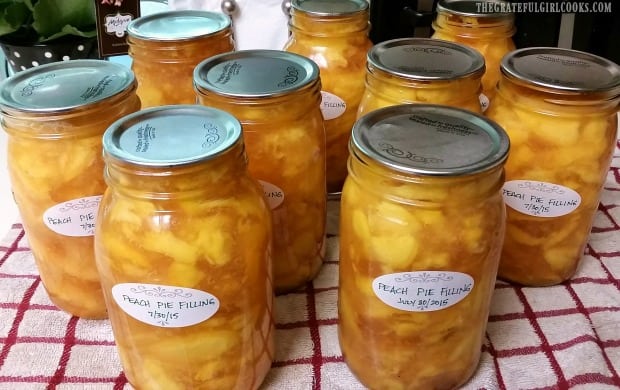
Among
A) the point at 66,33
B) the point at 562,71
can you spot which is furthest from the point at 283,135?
the point at 66,33

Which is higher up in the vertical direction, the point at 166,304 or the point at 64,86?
the point at 64,86

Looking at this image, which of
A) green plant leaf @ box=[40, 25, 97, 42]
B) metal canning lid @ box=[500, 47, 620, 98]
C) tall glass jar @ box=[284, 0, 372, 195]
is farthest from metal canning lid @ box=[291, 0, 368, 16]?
green plant leaf @ box=[40, 25, 97, 42]

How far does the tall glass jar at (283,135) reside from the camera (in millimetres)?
593

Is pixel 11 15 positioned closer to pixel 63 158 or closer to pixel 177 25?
pixel 177 25

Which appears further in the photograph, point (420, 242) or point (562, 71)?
point (562, 71)

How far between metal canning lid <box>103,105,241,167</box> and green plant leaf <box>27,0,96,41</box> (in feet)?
1.43

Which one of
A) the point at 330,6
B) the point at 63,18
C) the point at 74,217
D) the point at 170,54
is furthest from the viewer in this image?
the point at 63,18

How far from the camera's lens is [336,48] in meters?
0.78

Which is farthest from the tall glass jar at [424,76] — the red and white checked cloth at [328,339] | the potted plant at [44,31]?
the potted plant at [44,31]

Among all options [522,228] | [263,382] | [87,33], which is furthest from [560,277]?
[87,33]

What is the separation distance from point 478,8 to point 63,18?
0.58 meters

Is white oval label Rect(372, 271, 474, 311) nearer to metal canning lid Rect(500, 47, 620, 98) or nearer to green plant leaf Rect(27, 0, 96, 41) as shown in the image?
metal canning lid Rect(500, 47, 620, 98)

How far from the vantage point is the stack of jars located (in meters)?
0.49

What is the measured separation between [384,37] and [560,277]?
47 centimetres
